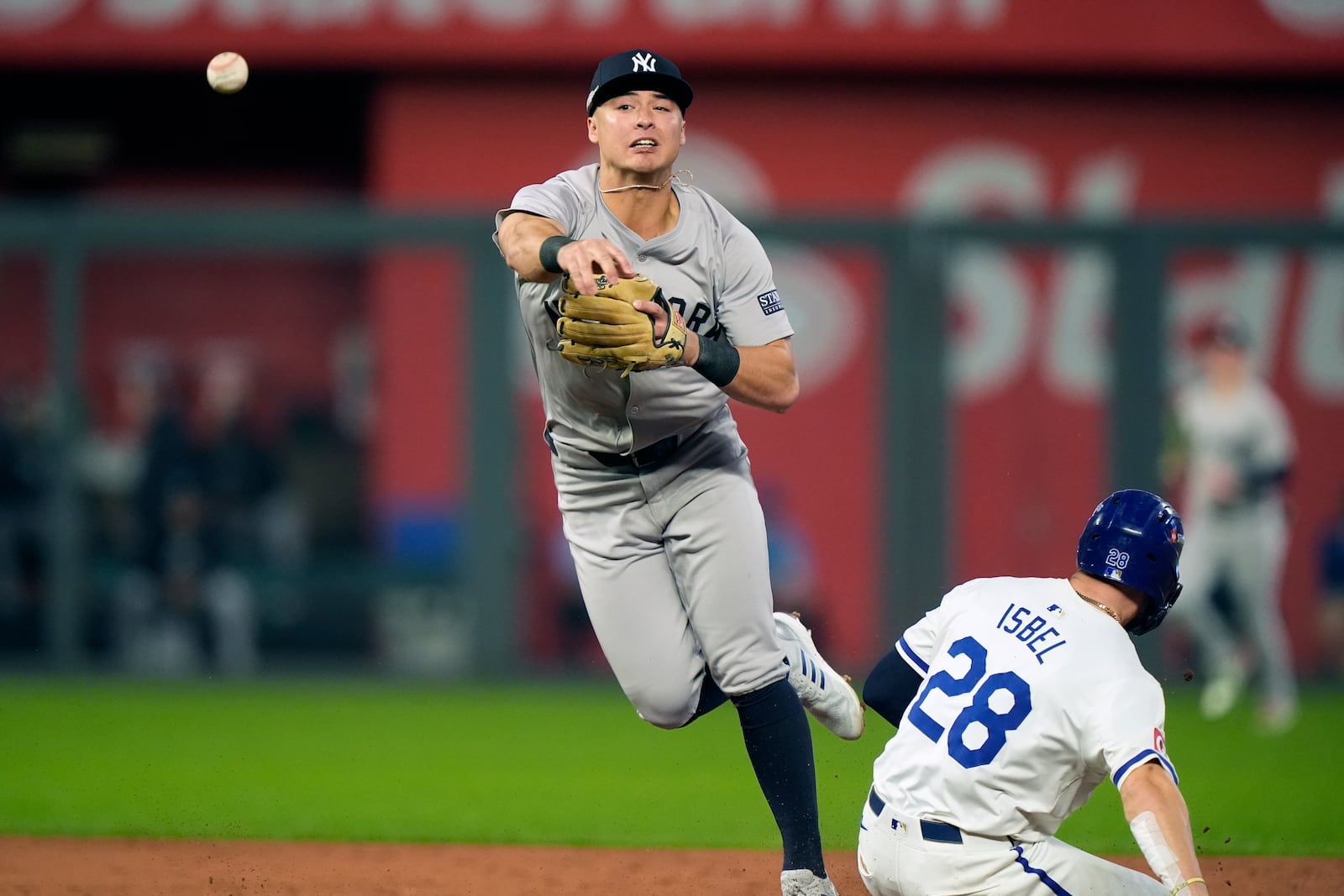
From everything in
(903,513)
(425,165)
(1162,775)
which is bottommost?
(903,513)

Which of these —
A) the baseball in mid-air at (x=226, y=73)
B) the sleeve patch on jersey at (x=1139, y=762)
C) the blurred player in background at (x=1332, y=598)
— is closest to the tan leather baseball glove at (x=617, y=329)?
the sleeve patch on jersey at (x=1139, y=762)

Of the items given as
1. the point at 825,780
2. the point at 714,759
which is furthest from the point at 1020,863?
the point at 714,759

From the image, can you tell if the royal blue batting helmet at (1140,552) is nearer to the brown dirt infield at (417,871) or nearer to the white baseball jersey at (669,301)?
the white baseball jersey at (669,301)

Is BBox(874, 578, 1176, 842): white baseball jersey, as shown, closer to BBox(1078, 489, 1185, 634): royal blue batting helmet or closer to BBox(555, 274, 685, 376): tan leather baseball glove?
BBox(1078, 489, 1185, 634): royal blue batting helmet

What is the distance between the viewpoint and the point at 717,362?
3629 mm

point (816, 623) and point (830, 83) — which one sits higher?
point (830, 83)

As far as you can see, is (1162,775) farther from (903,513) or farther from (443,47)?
(443,47)

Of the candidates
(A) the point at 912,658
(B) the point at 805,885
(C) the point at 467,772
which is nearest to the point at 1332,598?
(C) the point at 467,772

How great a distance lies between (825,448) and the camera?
10297mm

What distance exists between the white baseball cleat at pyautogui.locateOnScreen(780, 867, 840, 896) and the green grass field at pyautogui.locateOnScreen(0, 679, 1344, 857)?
1.32m

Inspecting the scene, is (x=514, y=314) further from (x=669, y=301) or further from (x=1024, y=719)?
(x=1024, y=719)

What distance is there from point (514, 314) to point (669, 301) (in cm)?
598

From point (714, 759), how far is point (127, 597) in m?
4.19

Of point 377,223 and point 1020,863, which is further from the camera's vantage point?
point 377,223
